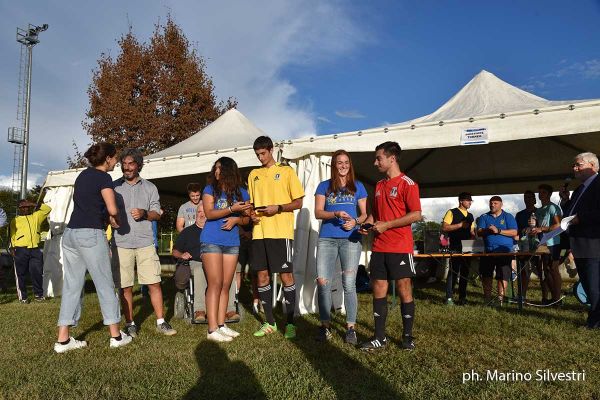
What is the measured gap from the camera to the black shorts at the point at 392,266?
3697mm

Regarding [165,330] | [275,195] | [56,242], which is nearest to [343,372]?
[275,195]

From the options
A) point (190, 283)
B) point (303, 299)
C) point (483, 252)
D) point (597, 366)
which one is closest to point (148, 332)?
point (190, 283)

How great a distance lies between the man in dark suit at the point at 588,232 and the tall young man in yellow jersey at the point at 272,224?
8.70ft

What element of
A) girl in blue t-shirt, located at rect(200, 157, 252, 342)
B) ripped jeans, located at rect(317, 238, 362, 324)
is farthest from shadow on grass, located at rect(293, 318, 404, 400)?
girl in blue t-shirt, located at rect(200, 157, 252, 342)

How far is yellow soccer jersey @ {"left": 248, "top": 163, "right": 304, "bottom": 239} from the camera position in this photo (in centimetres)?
435

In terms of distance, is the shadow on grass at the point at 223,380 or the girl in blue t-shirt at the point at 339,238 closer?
the shadow on grass at the point at 223,380

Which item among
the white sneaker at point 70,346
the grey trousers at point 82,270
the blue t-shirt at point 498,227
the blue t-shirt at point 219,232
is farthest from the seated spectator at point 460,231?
the white sneaker at point 70,346

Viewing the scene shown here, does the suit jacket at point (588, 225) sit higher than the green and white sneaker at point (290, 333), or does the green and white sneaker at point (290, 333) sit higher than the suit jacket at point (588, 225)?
the suit jacket at point (588, 225)

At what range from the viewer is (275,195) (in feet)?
14.5

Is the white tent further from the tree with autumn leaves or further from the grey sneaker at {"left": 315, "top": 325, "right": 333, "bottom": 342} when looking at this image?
the tree with autumn leaves

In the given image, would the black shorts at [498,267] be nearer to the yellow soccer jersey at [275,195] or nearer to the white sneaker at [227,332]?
the yellow soccer jersey at [275,195]

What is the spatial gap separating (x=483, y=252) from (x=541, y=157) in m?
2.87

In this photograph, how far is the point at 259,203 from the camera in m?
4.50

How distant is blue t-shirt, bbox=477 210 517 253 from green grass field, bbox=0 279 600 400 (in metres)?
1.42
